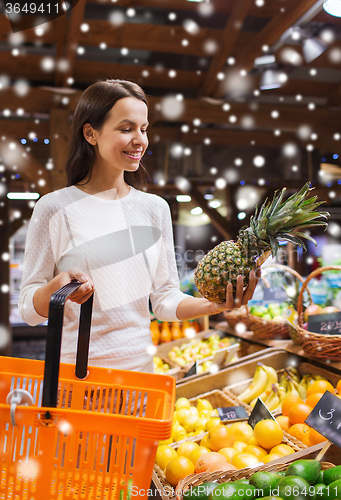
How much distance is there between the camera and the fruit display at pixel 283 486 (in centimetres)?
101

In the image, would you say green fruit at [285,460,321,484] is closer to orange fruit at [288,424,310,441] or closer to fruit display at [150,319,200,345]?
orange fruit at [288,424,310,441]

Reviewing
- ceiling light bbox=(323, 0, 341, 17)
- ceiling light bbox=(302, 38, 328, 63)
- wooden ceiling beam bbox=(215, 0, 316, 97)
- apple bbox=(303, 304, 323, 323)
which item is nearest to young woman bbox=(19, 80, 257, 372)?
apple bbox=(303, 304, 323, 323)

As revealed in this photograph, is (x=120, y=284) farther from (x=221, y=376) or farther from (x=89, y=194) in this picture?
(x=221, y=376)

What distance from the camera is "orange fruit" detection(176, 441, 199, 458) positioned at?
1.52 m

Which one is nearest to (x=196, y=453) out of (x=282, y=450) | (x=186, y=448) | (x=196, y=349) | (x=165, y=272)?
(x=186, y=448)

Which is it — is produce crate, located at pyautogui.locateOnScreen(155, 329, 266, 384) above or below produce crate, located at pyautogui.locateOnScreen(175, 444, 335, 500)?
below

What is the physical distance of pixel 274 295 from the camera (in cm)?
282

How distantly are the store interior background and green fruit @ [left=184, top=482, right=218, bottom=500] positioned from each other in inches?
75.0

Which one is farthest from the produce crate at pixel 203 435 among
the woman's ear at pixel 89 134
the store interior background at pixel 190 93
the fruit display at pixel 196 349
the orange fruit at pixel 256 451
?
the store interior background at pixel 190 93

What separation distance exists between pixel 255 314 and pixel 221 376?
0.72 meters

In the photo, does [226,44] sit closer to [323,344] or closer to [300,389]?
[323,344]

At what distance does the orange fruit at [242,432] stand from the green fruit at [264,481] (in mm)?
481

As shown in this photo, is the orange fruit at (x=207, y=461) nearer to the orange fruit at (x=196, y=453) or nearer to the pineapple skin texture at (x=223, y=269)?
the orange fruit at (x=196, y=453)

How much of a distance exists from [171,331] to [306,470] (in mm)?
2604
